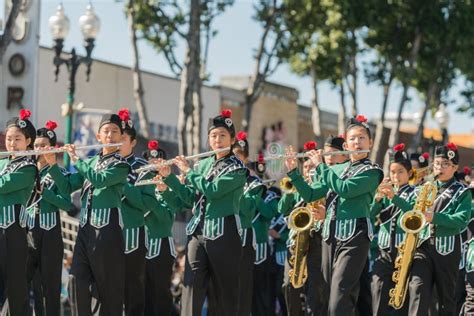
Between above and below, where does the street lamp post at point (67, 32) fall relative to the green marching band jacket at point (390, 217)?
above

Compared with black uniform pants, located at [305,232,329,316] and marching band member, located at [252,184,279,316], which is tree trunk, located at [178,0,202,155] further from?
black uniform pants, located at [305,232,329,316]

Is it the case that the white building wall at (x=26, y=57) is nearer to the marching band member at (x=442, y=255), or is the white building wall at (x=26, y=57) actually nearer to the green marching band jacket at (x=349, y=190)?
the marching band member at (x=442, y=255)

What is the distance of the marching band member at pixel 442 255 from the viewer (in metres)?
13.2

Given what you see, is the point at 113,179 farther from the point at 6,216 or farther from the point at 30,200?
the point at 30,200

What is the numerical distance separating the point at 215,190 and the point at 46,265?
7.55 feet

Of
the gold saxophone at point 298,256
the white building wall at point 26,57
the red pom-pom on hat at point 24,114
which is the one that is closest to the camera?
the red pom-pom on hat at point 24,114

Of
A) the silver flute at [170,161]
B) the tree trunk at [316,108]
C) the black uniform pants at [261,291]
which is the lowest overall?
the black uniform pants at [261,291]

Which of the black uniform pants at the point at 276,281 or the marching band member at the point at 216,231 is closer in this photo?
the marching band member at the point at 216,231

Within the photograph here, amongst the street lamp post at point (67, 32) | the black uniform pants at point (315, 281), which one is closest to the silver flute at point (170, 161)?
the black uniform pants at point (315, 281)

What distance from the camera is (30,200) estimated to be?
1354 centimetres

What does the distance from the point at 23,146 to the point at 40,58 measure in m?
14.1

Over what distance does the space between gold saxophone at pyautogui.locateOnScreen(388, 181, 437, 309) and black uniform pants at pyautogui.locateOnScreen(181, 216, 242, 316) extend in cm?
194

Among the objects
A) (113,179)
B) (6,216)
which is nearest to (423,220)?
(113,179)

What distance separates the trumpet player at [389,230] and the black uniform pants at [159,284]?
2.24 meters
